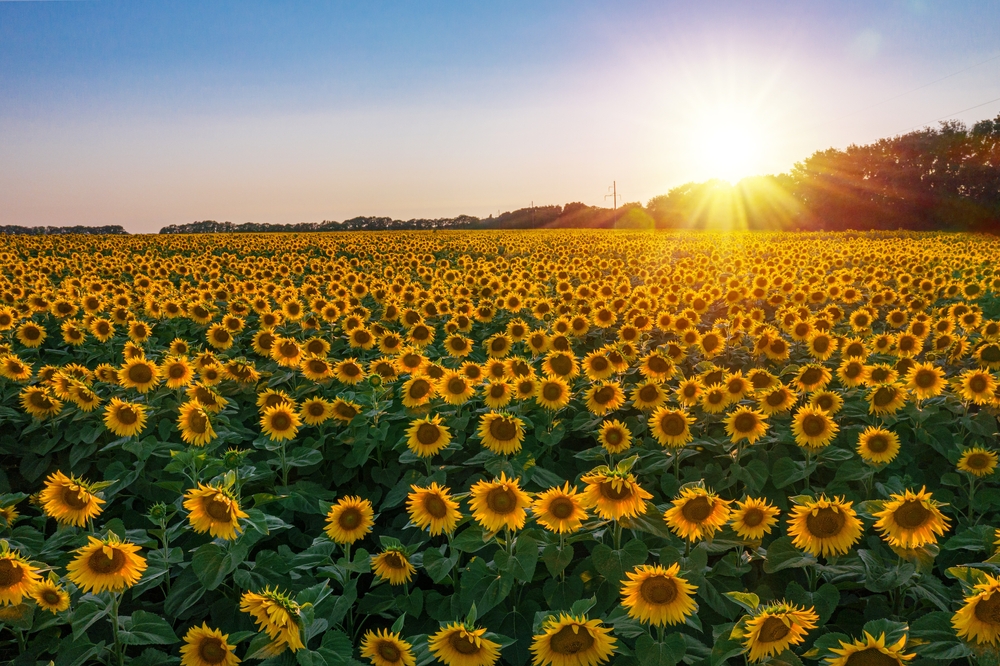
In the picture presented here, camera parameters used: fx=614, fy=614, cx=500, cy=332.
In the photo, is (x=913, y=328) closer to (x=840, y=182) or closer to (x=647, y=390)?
(x=647, y=390)

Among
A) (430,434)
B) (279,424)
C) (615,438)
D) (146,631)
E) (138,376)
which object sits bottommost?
(146,631)

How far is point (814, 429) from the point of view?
4.49 metres

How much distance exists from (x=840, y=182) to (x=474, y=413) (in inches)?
3222

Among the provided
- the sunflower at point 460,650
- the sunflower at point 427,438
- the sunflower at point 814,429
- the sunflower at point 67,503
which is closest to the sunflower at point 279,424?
the sunflower at point 427,438

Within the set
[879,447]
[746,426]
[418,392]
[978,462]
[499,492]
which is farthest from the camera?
[418,392]

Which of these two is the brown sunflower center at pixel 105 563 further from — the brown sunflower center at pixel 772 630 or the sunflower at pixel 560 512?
the brown sunflower center at pixel 772 630

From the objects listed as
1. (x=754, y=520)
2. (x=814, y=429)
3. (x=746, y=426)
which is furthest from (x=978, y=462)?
(x=754, y=520)

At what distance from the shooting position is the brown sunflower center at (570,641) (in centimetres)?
247

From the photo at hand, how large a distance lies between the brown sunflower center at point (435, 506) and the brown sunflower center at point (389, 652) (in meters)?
0.79

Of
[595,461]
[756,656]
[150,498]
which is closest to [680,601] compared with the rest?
[756,656]

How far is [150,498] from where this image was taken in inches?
181

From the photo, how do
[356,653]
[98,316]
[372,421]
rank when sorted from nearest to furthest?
[356,653] < [372,421] < [98,316]

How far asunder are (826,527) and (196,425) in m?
4.16

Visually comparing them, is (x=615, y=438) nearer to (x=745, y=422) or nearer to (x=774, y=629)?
(x=745, y=422)
